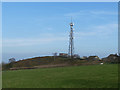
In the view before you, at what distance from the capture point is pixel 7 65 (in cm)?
4784

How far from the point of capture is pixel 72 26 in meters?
48.8

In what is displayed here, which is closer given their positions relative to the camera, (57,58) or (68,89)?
(68,89)

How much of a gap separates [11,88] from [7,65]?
1468 inches

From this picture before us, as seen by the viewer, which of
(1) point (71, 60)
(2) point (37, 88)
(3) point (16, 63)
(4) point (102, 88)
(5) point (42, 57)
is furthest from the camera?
(5) point (42, 57)

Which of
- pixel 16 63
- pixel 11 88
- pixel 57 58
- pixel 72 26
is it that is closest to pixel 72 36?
pixel 72 26

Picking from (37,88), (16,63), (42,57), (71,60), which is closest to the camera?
(37,88)

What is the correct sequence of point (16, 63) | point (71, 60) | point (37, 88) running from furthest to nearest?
point (16, 63) < point (71, 60) < point (37, 88)

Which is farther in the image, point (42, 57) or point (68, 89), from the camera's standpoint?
point (42, 57)

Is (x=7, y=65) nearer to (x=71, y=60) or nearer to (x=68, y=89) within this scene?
(x=71, y=60)

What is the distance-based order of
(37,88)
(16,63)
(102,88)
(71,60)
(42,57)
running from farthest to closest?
(42,57) → (16,63) → (71,60) → (37,88) → (102,88)

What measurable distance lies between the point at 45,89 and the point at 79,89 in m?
1.75

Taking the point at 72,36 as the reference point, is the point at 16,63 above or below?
below

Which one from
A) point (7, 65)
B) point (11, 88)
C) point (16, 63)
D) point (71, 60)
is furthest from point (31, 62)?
point (11, 88)

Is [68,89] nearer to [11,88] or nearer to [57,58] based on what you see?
[11,88]
